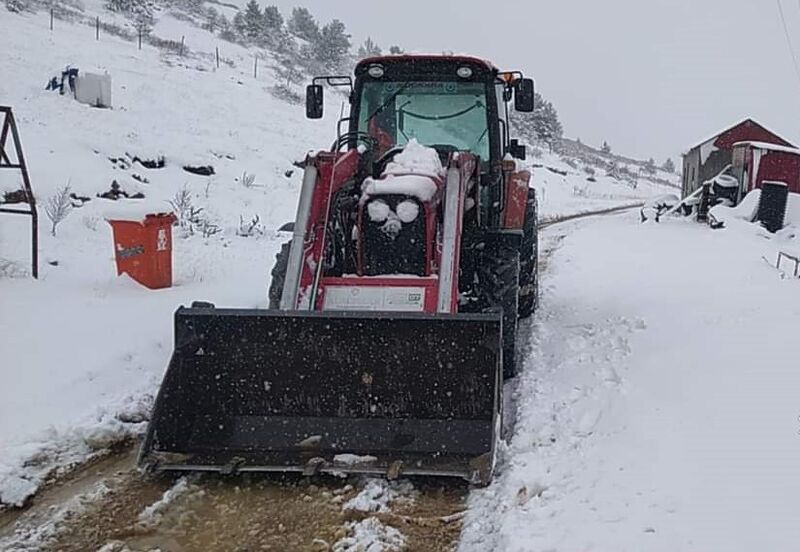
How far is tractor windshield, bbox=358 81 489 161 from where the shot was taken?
631 centimetres

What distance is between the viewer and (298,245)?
5000 millimetres

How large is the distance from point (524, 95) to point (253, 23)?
4834cm

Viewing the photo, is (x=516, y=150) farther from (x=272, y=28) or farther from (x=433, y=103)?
(x=272, y=28)

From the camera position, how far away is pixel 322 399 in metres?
4.42

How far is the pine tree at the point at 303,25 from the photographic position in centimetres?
6030

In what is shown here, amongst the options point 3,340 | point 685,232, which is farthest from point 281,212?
point 3,340

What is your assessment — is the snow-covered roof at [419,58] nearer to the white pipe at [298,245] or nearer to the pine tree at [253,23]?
the white pipe at [298,245]

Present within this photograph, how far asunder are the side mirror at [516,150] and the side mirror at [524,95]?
1.99 feet

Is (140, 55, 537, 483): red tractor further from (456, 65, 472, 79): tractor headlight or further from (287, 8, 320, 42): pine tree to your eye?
(287, 8, 320, 42): pine tree

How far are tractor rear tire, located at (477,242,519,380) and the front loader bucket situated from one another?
3.45 feet

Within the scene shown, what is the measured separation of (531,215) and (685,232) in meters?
10.1

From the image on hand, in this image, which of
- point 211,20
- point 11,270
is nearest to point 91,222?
point 11,270

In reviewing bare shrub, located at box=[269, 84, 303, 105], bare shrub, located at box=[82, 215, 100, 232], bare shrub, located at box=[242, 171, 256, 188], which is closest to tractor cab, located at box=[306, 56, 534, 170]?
bare shrub, located at box=[82, 215, 100, 232]

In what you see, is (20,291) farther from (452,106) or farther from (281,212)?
(281,212)
